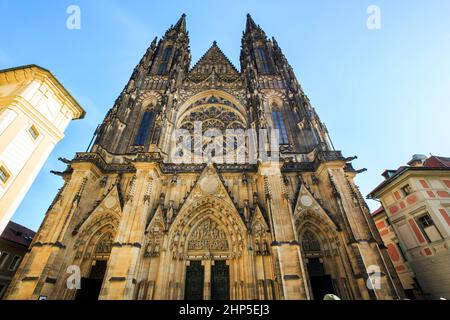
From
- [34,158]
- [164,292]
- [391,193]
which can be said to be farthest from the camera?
[391,193]

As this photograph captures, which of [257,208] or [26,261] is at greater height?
[257,208]

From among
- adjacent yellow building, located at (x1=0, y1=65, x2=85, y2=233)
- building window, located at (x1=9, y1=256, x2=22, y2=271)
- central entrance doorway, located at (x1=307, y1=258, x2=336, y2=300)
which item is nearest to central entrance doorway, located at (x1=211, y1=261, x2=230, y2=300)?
central entrance doorway, located at (x1=307, y1=258, x2=336, y2=300)

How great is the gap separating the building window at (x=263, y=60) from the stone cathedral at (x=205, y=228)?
7360mm

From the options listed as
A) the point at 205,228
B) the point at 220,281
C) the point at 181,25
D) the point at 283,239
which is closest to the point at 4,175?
the point at 205,228

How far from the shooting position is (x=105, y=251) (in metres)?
10.5

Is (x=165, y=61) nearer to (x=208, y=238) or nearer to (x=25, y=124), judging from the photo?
(x=25, y=124)

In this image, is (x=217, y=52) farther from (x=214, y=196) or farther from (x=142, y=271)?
(x=142, y=271)

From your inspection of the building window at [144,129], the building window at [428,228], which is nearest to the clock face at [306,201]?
the building window at [428,228]

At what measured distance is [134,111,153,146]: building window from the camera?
1519cm

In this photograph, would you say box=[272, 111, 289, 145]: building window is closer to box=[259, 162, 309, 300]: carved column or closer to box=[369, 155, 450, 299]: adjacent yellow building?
box=[259, 162, 309, 300]: carved column

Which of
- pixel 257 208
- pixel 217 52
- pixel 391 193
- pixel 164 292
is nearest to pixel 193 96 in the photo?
pixel 217 52

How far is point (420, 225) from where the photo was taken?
1141cm

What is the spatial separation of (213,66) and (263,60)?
5489 mm

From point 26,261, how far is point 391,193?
20.2m
